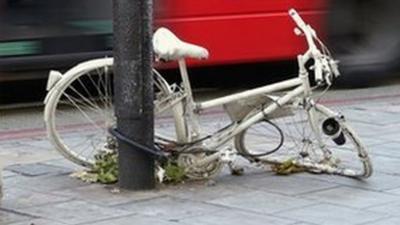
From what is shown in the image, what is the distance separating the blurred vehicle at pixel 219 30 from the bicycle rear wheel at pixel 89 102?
2.37 m

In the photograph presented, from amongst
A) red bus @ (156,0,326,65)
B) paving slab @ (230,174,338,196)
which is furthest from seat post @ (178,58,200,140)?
red bus @ (156,0,326,65)

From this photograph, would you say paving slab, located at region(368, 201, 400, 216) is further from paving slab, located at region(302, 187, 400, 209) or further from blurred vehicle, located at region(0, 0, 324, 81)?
blurred vehicle, located at region(0, 0, 324, 81)

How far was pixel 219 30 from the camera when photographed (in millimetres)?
11898

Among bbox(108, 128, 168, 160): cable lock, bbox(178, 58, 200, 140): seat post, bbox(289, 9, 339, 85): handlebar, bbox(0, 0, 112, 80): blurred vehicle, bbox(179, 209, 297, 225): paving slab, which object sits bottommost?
bbox(179, 209, 297, 225): paving slab

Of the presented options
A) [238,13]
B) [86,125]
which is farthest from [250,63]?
[86,125]

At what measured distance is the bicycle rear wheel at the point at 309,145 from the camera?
754cm

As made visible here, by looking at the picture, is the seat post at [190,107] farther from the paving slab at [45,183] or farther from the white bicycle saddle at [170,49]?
the paving slab at [45,183]

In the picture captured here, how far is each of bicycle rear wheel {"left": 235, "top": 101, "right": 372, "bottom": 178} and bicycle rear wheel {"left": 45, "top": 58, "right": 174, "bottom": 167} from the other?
754 millimetres

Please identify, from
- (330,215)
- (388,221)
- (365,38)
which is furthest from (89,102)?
(365,38)

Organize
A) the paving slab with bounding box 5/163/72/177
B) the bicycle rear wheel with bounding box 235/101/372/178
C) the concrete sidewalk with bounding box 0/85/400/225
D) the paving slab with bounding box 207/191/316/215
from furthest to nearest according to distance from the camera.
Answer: the paving slab with bounding box 5/163/72/177 < the bicycle rear wheel with bounding box 235/101/372/178 < the paving slab with bounding box 207/191/316/215 < the concrete sidewalk with bounding box 0/85/400/225

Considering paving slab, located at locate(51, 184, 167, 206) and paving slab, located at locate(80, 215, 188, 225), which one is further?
paving slab, located at locate(51, 184, 167, 206)

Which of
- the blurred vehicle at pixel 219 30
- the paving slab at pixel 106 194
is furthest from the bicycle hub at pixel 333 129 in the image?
the blurred vehicle at pixel 219 30

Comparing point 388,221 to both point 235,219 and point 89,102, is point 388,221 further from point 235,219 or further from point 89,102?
point 89,102

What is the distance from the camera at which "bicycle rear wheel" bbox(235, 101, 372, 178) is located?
7.54 metres
